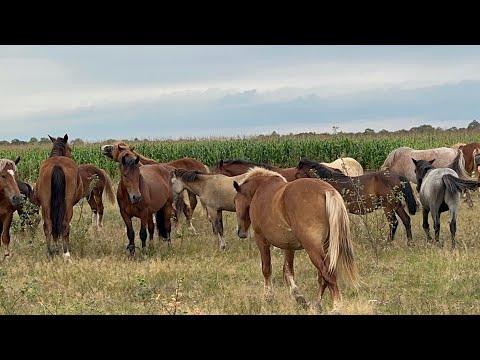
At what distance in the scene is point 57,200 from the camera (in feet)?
33.9

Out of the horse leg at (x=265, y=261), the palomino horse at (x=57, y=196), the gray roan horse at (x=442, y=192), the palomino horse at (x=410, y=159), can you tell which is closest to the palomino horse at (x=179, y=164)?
the palomino horse at (x=57, y=196)

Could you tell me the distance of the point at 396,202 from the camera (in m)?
11.2

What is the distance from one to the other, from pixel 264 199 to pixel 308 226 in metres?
0.99

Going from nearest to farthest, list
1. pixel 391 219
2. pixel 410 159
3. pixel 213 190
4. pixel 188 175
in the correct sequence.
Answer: pixel 391 219 < pixel 213 190 < pixel 188 175 < pixel 410 159

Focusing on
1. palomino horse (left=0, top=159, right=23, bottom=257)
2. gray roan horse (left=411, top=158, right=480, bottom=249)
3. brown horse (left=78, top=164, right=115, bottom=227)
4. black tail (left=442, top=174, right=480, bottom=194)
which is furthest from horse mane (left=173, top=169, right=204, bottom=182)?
black tail (left=442, top=174, right=480, bottom=194)

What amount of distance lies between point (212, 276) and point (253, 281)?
670 mm

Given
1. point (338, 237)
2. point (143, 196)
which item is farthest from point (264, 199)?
point (143, 196)

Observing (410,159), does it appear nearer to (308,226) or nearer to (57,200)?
(57,200)

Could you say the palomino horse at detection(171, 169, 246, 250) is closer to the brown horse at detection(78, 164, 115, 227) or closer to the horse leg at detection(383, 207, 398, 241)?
the brown horse at detection(78, 164, 115, 227)

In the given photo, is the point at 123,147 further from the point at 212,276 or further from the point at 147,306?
the point at 147,306

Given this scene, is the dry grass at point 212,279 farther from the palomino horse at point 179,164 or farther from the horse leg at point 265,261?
the palomino horse at point 179,164

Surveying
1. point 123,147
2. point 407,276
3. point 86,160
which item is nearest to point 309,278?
point 407,276

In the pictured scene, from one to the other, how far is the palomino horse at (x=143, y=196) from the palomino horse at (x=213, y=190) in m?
0.50
